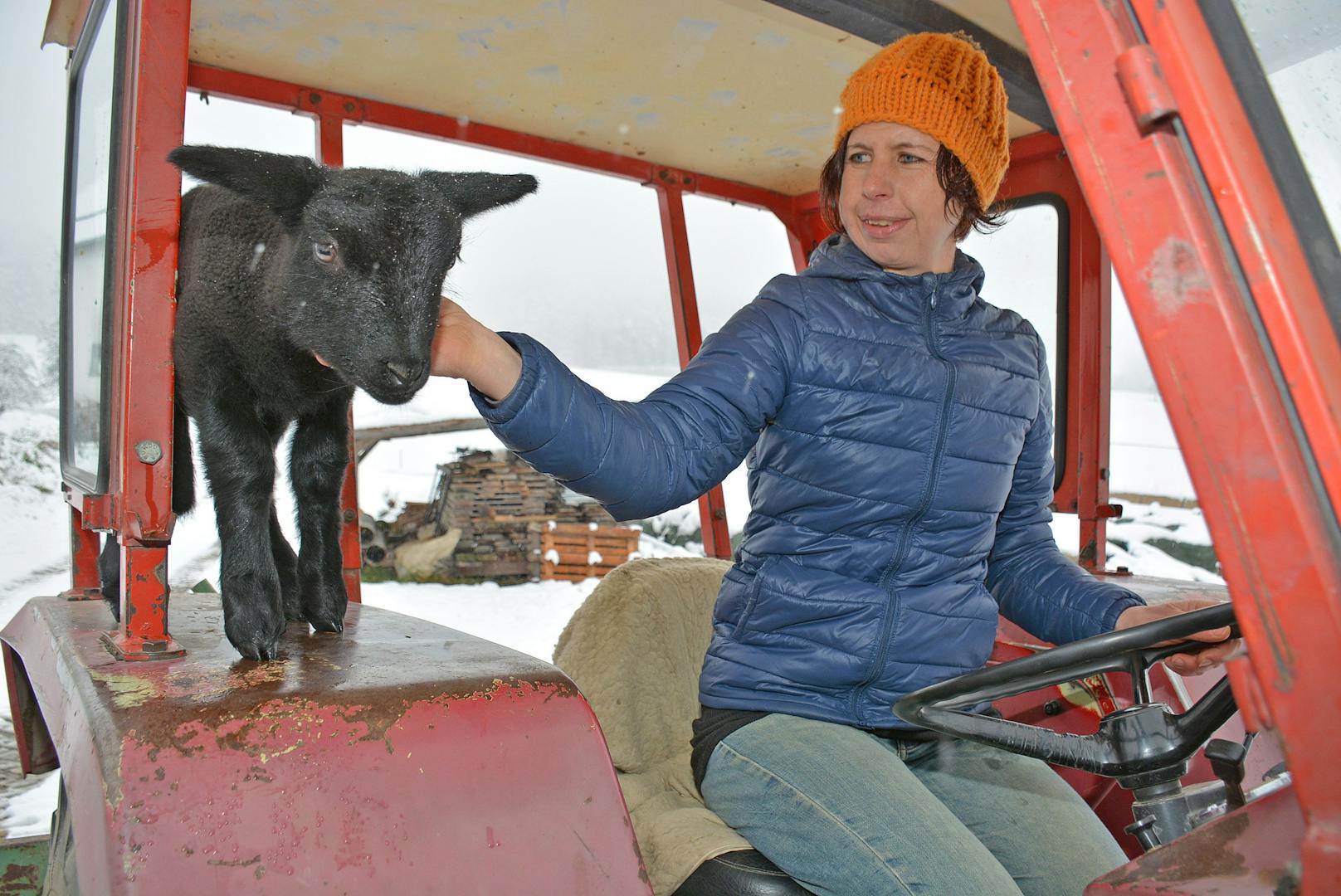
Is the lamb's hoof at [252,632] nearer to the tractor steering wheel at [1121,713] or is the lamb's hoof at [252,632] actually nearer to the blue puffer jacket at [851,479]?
Answer: the blue puffer jacket at [851,479]

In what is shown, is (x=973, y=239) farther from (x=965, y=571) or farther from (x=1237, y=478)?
(x=1237, y=478)

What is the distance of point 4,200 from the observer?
11.0 feet

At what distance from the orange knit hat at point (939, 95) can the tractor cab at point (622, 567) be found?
0.18 m

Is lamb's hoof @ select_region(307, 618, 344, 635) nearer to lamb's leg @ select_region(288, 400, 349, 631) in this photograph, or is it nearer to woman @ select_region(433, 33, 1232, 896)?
lamb's leg @ select_region(288, 400, 349, 631)

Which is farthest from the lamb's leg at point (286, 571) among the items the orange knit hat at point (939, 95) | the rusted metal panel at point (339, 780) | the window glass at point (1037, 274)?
the window glass at point (1037, 274)

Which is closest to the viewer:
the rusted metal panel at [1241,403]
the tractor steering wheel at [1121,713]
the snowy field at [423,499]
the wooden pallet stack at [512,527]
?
the rusted metal panel at [1241,403]

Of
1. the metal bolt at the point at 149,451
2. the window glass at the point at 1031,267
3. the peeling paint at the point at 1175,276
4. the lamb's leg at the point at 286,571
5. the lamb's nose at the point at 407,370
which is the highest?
the window glass at the point at 1031,267

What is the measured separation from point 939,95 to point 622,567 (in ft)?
3.74

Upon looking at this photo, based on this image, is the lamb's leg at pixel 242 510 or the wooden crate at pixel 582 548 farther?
the wooden crate at pixel 582 548

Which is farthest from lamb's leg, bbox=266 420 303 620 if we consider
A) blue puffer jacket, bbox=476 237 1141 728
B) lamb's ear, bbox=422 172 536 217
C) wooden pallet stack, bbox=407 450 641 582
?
wooden pallet stack, bbox=407 450 641 582

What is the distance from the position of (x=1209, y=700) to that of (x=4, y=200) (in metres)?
3.84

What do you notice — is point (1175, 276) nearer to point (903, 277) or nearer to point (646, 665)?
point (903, 277)

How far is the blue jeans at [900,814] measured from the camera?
1.24 m

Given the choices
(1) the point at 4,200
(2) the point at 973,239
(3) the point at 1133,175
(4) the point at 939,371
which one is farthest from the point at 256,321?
(1) the point at 4,200
